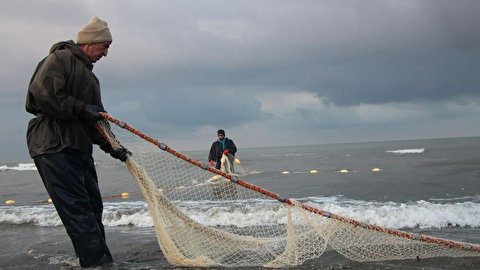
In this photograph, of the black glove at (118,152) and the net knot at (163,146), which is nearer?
the net knot at (163,146)

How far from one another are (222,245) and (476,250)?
8.11 feet

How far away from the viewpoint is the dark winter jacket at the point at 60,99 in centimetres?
365

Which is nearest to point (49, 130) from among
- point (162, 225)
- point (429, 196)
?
point (162, 225)

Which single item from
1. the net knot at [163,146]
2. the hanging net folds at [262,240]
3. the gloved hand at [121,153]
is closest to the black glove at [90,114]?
the hanging net folds at [262,240]

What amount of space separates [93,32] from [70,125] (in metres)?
0.85

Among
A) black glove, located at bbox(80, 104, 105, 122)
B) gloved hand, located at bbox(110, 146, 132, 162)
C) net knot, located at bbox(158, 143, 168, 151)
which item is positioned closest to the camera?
black glove, located at bbox(80, 104, 105, 122)

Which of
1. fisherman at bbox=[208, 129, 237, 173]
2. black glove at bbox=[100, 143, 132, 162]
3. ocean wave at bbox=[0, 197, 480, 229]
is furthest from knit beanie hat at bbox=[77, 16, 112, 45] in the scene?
fisherman at bbox=[208, 129, 237, 173]

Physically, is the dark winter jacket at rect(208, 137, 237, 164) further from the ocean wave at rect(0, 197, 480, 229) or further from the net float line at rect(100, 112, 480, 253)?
the net float line at rect(100, 112, 480, 253)

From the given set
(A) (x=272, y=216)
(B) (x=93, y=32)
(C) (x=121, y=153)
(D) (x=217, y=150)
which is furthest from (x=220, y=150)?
(B) (x=93, y=32)

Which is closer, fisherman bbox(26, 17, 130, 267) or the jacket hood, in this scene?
fisherman bbox(26, 17, 130, 267)

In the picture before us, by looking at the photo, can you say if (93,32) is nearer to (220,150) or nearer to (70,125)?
(70,125)

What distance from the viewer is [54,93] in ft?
11.9

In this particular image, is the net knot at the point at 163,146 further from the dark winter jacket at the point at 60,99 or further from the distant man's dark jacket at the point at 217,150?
the distant man's dark jacket at the point at 217,150

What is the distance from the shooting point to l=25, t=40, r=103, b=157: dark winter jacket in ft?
12.0
